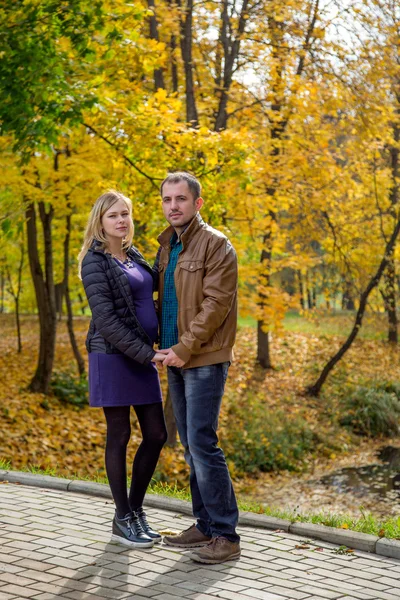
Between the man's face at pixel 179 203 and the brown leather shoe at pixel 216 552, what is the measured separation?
6.03 feet

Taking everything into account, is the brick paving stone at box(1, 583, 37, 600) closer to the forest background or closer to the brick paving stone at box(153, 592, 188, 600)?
the brick paving stone at box(153, 592, 188, 600)

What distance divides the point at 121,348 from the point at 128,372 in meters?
0.22

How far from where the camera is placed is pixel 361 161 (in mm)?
20359

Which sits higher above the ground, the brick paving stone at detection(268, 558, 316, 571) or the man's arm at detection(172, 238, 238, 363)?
the man's arm at detection(172, 238, 238, 363)

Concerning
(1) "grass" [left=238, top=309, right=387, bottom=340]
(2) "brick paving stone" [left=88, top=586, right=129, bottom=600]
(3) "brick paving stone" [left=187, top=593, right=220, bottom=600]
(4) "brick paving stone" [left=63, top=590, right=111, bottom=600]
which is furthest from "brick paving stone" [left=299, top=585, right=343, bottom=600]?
(1) "grass" [left=238, top=309, right=387, bottom=340]

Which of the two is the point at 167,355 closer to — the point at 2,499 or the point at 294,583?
the point at 294,583

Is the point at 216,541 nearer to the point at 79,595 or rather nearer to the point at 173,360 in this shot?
the point at 79,595

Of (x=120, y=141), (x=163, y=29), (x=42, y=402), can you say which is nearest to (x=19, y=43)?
(x=120, y=141)

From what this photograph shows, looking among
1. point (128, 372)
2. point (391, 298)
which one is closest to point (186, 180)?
point (128, 372)

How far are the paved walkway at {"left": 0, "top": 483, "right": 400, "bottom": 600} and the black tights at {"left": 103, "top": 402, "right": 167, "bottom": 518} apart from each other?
327mm

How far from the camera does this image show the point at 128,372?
5184 mm

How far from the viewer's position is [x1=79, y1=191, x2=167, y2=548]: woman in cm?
508

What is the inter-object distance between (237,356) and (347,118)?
7.91 metres

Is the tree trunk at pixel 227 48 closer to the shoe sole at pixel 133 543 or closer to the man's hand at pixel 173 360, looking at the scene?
the man's hand at pixel 173 360
